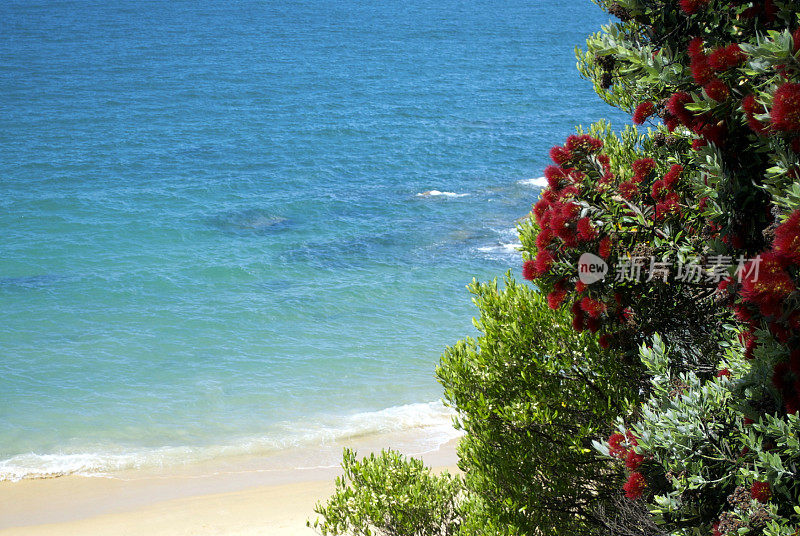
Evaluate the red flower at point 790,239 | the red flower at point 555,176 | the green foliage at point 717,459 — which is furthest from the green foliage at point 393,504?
the red flower at point 790,239

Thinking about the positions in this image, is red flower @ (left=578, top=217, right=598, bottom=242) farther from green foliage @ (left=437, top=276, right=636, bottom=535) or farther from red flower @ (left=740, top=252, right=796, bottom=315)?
red flower @ (left=740, top=252, right=796, bottom=315)

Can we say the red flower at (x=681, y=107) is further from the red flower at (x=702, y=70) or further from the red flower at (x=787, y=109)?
the red flower at (x=787, y=109)

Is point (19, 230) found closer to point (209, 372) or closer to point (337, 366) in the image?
point (209, 372)

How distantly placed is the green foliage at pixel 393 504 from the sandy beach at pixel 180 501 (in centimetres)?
565

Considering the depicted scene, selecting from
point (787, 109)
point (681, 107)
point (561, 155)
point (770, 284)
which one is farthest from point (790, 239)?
point (561, 155)

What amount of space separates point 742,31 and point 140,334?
23.2 m

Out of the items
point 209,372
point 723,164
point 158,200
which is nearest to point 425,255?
point 209,372

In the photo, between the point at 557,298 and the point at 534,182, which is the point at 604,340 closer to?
the point at 557,298

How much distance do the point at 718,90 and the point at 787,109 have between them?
38.0 inches

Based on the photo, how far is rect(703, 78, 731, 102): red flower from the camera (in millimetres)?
5113

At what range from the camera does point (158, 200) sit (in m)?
38.4

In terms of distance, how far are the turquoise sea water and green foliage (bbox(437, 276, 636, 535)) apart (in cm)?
1128

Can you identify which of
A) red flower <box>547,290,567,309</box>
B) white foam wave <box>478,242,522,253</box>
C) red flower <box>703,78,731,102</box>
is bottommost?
red flower <box>547,290,567,309</box>

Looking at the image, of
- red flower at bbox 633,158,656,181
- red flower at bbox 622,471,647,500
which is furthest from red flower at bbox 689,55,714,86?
red flower at bbox 622,471,647,500
